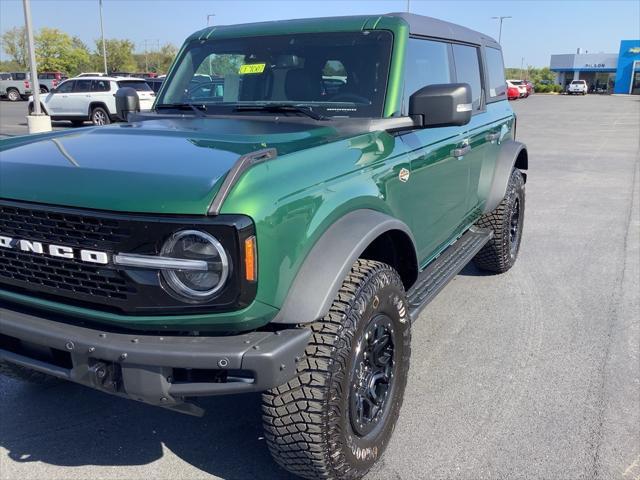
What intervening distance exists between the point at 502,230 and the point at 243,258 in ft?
11.8

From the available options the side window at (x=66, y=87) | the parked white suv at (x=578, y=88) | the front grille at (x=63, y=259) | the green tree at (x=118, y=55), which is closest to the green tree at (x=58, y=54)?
the green tree at (x=118, y=55)

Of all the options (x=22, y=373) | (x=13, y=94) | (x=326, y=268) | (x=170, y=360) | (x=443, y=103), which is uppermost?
(x=443, y=103)

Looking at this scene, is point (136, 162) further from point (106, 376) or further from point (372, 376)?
point (372, 376)

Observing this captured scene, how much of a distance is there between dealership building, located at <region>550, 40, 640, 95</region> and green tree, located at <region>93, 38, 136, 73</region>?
177 ft

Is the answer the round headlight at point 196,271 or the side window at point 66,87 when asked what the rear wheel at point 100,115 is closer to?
the side window at point 66,87

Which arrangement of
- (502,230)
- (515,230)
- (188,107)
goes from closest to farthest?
1. (188,107)
2. (502,230)
3. (515,230)

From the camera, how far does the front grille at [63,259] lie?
6.96 feet

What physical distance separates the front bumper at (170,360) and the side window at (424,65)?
1787 mm

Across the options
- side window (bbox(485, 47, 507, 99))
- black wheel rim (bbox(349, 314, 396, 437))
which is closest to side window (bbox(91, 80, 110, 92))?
side window (bbox(485, 47, 507, 99))

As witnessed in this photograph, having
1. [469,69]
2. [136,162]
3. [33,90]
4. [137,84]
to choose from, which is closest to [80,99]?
[137,84]

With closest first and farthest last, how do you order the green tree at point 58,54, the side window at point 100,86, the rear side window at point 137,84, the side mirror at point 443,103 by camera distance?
the side mirror at point 443,103
the rear side window at point 137,84
the side window at point 100,86
the green tree at point 58,54

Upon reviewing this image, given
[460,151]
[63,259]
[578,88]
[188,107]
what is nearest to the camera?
[63,259]

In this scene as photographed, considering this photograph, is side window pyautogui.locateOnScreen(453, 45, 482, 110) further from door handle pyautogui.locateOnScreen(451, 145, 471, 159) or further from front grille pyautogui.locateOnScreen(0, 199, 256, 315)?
front grille pyautogui.locateOnScreen(0, 199, 256, 315)

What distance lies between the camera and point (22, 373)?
9.74 ft
